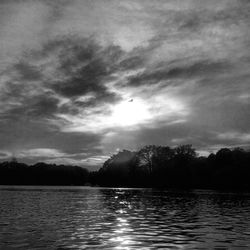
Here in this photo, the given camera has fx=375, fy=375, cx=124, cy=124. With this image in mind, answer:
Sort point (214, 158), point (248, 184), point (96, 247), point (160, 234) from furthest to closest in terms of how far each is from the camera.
Answer: point (214, 158)
point (248, 184)
point (160, 234)
point (96, 247)

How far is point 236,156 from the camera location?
187000 mm

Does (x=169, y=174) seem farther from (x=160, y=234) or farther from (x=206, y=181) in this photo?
(x=160, y=234)

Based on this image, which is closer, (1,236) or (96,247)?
(96,247)

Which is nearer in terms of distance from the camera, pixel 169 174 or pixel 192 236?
pixel 192 236

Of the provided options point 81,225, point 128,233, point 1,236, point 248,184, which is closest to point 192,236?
point 128,233

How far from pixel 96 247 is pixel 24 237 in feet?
25.7

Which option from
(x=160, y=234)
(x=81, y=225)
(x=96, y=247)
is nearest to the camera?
(x=96, y=247)

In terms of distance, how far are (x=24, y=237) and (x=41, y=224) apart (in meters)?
10.2

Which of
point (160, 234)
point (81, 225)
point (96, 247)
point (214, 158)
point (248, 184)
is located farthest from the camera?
point (214, 158)

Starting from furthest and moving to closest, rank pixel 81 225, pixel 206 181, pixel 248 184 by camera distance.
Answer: pixel 206 181, pixel 248 184, pixel 81 225

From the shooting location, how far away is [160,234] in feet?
117

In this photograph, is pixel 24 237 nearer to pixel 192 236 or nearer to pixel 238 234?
pixel 192 236

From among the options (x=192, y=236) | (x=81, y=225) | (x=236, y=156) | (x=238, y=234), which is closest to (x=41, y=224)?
(x=81, y=225)

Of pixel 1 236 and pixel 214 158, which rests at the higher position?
pixel 214 158
